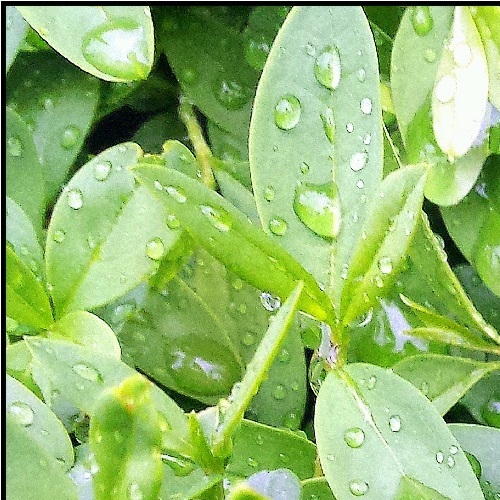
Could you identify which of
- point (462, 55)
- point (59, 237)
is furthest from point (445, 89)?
point (59, 237)

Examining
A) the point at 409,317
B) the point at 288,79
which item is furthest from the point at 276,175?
the point at 409,317

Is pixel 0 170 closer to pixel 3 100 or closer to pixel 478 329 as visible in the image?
pixel 3 100

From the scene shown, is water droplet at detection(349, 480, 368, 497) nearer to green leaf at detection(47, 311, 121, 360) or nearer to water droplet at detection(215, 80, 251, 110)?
green leaf at detection(47, 311, 121, 360)

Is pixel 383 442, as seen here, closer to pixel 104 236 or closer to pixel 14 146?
pixel 104 236

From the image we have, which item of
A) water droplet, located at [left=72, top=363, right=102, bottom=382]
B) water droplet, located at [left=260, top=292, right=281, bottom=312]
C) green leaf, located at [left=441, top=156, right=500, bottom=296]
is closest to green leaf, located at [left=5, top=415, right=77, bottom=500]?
water droplet, located at [left=72, top=363, right=102, bottom=382]

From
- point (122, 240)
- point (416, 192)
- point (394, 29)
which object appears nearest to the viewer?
point (416, 192)

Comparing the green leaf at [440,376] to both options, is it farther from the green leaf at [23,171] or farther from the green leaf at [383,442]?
the green leaf at [23,171]
